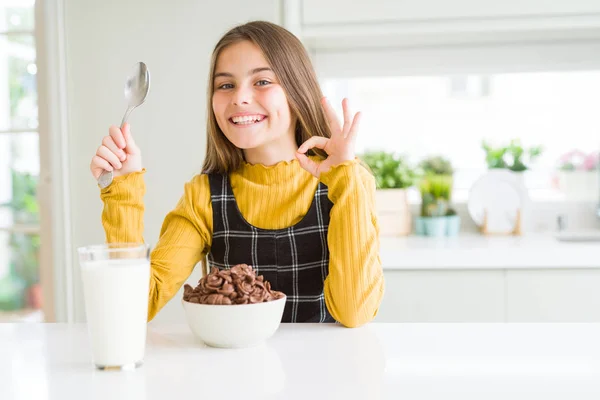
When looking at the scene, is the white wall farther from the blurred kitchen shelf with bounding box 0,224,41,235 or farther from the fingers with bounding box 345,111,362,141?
the fingers with bounding box 345,111,362,141

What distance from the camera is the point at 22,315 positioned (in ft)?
9.40

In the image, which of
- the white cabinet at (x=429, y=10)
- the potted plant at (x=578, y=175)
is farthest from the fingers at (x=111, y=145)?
the potted plant at (x=578, y=175)

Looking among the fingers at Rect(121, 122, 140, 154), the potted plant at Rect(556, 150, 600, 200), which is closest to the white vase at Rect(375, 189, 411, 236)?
the potted plant at Rect(556, 150, 600, 200)

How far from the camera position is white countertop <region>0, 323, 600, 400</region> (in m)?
0.81

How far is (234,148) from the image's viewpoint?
5.15 ft

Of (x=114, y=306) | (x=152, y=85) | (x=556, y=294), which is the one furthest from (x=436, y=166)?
(x=114, y=306)

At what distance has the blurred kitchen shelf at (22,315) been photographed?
2.84 metres

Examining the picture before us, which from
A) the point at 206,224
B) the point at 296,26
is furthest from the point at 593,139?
the point at 206,224

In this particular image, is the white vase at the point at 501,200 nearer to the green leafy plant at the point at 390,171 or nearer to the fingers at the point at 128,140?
the green leafy plant at the point at 390,171

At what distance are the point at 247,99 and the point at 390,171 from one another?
1.44m

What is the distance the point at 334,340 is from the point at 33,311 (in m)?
2.15

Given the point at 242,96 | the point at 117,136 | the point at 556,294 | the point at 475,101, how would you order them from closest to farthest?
1. the point at 117,136
2. the point at 242,96
3. the point at 556,294
4. the point at 475,101

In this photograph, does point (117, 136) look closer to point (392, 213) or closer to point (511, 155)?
point (392, 213)

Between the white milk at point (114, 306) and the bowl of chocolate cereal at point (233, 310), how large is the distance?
11cm
